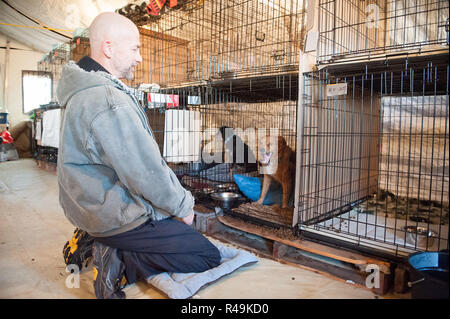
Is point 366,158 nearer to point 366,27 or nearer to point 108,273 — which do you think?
point 366,27

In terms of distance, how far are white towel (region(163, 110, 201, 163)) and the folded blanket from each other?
6.38 ft

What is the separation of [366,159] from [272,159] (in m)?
1.11

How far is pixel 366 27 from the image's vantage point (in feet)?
10.3

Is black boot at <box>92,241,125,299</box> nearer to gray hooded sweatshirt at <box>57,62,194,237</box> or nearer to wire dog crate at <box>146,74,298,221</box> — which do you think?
gray hooded sweatshirt at <box>57,62,194,237</box>

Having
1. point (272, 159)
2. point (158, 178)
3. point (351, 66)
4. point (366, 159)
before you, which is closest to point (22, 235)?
point (158, 178)

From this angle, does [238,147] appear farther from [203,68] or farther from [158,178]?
[158,178]

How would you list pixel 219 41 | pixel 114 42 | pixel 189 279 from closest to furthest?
pixel 114 42 → pixel 189 279 → pixel 219 41

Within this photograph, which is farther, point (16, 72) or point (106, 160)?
point (16, 72)

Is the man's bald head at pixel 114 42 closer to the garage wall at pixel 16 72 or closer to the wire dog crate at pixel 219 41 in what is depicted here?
the wire dog crate at pixel 219 41

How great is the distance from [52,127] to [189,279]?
526 cm

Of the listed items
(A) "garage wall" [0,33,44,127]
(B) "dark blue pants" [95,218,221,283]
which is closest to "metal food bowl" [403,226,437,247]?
(B) "dark blue pants" [95,218,221,283]

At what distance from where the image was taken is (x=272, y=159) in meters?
3.34

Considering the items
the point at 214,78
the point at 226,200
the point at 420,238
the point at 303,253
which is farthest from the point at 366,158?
the point at 214,78

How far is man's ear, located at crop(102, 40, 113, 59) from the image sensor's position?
157cm
